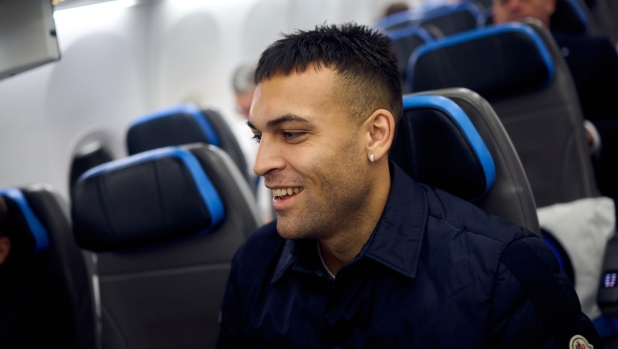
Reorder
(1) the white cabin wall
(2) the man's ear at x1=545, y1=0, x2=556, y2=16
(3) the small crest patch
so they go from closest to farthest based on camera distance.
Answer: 1. (3) the small crest patch
2. (2) the man's ear at x1=545, y1=0, x2=556, y2=16
3. (1) the white cabin wall

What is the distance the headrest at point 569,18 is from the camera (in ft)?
10.2

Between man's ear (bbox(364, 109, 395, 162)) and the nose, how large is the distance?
0.21 meters

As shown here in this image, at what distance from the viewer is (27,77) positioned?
4.23 metres

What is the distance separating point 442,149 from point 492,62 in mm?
783

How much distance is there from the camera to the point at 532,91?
2.15m

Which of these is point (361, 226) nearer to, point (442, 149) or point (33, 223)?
point (442, 149)

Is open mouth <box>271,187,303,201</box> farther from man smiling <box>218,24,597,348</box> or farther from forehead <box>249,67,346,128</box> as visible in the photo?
forehead <box>249,67,346,128</box>

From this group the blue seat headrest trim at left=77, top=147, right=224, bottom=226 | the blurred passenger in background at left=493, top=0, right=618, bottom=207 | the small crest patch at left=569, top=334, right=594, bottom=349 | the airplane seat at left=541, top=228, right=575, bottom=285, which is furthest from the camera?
the blurred passenger in background at left=493, top=0, right=618, bottom=207

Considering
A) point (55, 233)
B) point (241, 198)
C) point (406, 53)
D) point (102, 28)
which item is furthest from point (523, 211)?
point (102, 28)

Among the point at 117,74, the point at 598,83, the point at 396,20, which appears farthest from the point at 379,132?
the point at 396,20

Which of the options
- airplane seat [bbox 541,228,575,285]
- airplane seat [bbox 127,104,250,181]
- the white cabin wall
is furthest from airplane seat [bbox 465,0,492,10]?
airplane seat [bbox 541,228,575,285]

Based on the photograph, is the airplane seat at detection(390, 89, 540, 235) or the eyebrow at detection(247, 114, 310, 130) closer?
the eyebrow at detection(247, 114, 310, 130)

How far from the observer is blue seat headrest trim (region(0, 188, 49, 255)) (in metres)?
2.22

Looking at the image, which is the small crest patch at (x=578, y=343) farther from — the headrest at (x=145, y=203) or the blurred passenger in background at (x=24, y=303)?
the blurred passenger in background at (x=24, y=303)
